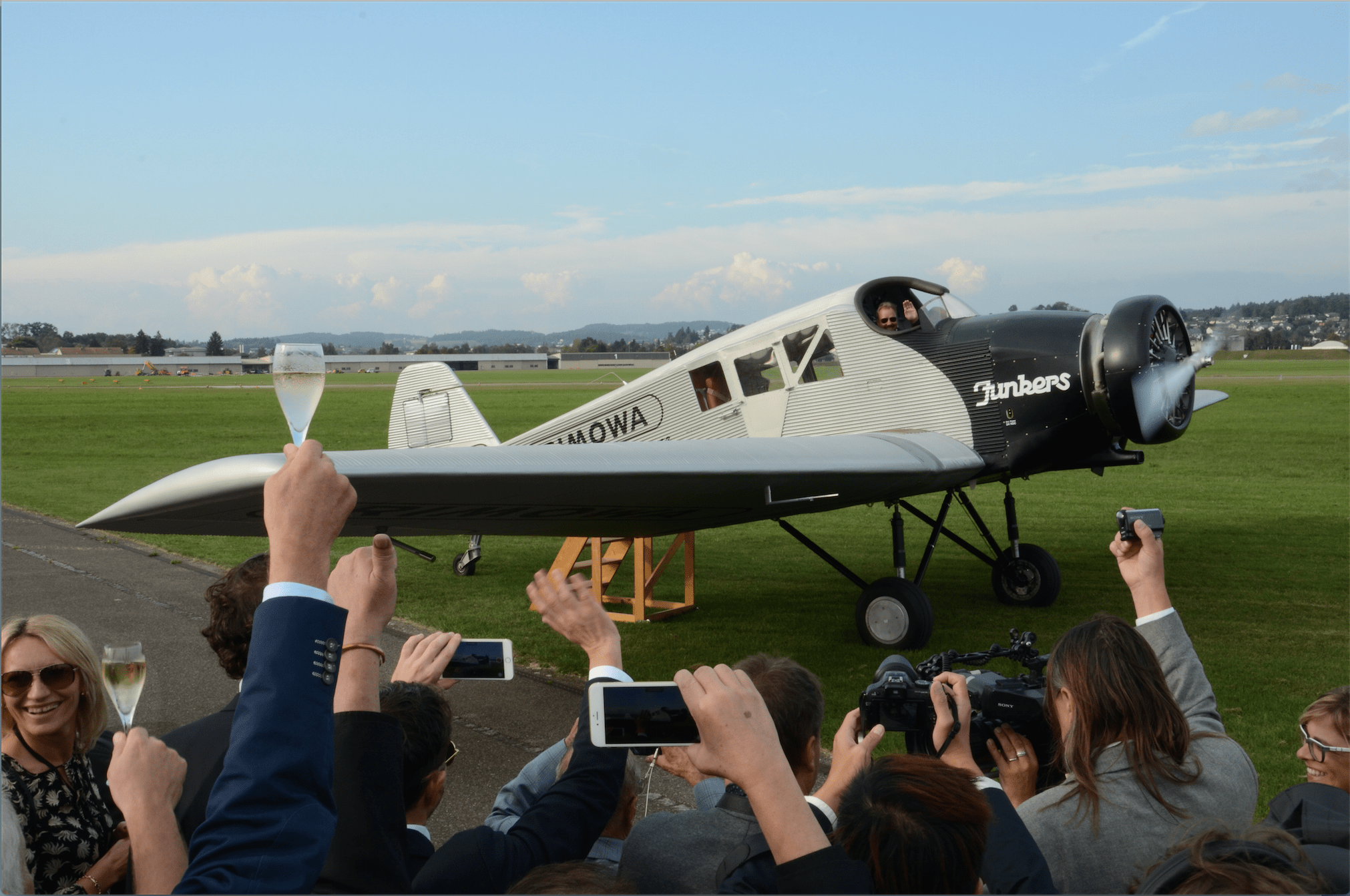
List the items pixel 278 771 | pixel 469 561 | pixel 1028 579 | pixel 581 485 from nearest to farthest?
pixel 278 771 → pixel 581 485 → pixel 1028 579 → pixel 469 561

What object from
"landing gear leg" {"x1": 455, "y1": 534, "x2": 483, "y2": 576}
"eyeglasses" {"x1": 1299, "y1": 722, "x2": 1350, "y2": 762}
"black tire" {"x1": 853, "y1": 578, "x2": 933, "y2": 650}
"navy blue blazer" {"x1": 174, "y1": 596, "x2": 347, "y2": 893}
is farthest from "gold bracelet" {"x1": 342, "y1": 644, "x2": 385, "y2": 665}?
"landing gear leg" {"x1": 455, "y1": 534, "x2": 483, "y2": 576}

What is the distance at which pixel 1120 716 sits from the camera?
2350 millimetres

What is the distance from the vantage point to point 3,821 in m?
1.75

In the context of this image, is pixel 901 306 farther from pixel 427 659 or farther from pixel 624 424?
pixel 427 659

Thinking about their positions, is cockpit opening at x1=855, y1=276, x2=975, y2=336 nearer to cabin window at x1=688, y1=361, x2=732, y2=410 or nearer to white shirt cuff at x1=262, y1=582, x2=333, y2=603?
cabin window at x1=688, y1=361, x2=732, y2=410

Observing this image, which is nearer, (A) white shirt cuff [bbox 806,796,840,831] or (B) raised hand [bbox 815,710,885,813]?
(A) white shirt cuff [bbox 806,796,840,831]

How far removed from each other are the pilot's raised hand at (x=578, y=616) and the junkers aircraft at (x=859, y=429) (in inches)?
117

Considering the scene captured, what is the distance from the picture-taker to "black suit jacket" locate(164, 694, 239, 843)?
2156 millimetres

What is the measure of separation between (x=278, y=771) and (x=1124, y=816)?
1.95 m

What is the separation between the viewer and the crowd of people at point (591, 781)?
140 centimetres

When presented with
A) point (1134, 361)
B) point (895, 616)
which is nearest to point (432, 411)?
point (895, 616)

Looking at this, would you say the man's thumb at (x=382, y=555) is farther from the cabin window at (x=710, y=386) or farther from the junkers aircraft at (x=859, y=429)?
the cabin window at (x=710, y=386)

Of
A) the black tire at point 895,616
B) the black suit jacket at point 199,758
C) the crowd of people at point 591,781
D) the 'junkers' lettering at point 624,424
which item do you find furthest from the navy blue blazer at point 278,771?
the 'junkers' lettering at point 624,424

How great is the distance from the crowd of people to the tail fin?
A: 8763mm
